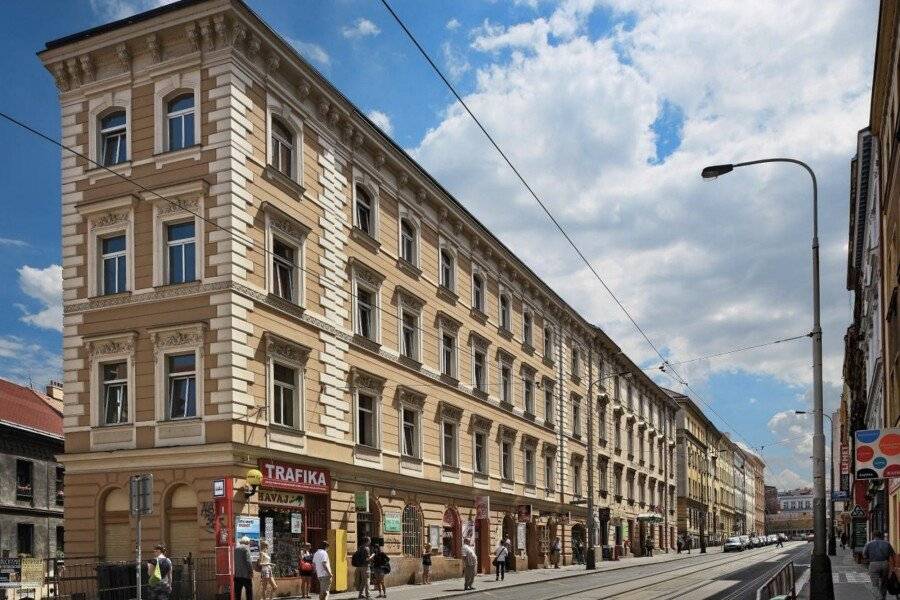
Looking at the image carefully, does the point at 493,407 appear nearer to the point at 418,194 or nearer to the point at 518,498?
the point at 518,498

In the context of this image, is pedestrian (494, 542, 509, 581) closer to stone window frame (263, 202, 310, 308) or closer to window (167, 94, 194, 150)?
stone window frame (263, 202, 310, 308)

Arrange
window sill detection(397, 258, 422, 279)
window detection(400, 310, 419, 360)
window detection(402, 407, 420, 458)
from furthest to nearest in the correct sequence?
1. window detection(400, 310, 419, 360)
2. window sill detection(397, 258, 422, 279)
3. window detection(402, 407, 420, 458)

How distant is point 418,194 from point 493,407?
10.8 m

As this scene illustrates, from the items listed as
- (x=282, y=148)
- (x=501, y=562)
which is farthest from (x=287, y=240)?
(x=501, y=562)

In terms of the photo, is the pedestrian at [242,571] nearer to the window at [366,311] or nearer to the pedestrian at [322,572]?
the pedestrian at [322,572]

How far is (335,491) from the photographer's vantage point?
2884 centimetres

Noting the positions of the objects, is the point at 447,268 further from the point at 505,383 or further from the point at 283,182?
the point at 283,182

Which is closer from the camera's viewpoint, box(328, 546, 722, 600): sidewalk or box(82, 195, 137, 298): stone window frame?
box(82, 195, 137, 298): stone window frame

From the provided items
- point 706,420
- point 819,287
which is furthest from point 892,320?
point 706,420

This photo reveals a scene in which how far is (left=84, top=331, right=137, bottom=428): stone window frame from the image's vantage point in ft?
84.2

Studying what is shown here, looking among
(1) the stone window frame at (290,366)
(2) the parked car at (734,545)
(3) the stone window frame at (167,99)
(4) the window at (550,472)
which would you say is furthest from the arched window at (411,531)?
(2) the parked car at (734,545)

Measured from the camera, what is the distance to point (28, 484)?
4288cm

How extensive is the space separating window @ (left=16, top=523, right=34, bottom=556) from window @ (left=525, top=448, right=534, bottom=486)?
21.6m

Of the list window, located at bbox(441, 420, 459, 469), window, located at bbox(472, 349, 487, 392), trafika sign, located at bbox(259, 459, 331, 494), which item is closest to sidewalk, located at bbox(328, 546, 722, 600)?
trafika sign, located at bbox(259, 459, 331, 494)
